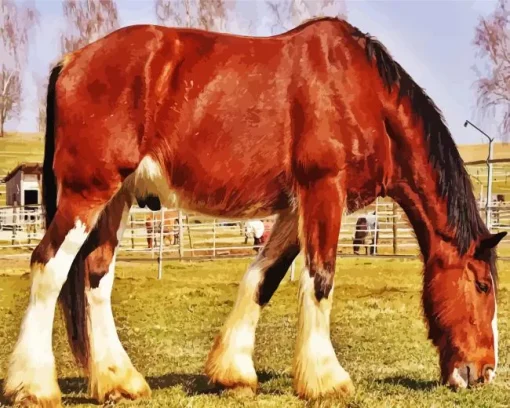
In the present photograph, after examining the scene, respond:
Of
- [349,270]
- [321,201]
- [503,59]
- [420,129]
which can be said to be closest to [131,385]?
[321,201]

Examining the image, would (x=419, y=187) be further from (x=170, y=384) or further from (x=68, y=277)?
(x=68, y=277)

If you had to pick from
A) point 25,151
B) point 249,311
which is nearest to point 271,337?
point 249,311

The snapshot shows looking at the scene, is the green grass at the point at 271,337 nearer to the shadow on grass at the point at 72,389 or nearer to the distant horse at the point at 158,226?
the shadow on grass at the point at 72,389

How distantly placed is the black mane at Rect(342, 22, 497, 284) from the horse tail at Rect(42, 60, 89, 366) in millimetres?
2043

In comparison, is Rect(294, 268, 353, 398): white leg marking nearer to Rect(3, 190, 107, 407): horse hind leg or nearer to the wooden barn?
Rect(3, 190, 107, 407): horse hind leg

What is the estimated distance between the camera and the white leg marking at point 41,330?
388 centimetres

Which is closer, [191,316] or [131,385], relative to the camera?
[131,385]

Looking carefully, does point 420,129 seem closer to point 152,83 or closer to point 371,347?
point 152,83

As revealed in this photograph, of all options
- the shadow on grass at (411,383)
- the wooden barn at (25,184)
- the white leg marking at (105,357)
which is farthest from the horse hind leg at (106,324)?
the wooden barn at (25,184)

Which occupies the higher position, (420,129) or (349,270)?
(420,129)

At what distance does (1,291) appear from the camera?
11281mm

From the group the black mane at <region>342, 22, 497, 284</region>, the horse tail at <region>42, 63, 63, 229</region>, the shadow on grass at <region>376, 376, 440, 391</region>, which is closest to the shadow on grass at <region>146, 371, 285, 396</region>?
the shadow on grass at <region>376, 376, 440, 391</region>

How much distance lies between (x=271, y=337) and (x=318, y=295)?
9.90 feet

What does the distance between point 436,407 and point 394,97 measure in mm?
1978
